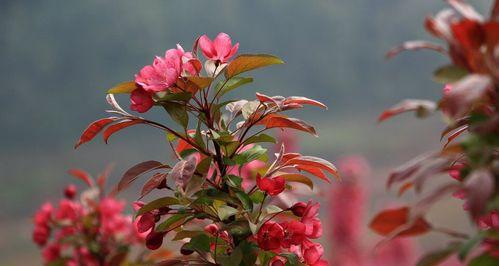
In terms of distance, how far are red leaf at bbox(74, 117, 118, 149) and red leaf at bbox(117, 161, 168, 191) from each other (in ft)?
0.23

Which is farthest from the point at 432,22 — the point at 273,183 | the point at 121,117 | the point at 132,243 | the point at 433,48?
the point at 132,243

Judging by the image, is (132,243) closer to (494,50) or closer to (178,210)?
(178,210)

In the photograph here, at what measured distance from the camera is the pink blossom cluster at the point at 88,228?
70.1 inches

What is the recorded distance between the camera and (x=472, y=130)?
714 millimetres

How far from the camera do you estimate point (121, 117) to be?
99 centimetres

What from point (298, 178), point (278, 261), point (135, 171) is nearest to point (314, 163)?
point (298, 178)

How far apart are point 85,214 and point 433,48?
125 cm

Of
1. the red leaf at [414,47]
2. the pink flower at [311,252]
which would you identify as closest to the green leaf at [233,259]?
the pink flower at [311,252]

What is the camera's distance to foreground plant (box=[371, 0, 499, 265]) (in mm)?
636

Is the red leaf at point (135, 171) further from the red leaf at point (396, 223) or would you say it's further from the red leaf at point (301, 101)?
the red leaf at point (396, 223)

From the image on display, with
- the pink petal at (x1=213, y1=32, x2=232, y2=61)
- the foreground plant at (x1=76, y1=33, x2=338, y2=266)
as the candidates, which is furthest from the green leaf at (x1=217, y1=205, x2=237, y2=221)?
the pink petal at (x1=213, y1=32, x2=232, y2=61)

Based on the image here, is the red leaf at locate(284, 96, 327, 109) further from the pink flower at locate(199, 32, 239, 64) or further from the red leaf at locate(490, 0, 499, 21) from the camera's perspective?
the red leaf at locate(490, 0, 499, 21)

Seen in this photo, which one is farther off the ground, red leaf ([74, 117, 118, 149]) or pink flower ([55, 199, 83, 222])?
pink flower ([55, 199, 83, 222])

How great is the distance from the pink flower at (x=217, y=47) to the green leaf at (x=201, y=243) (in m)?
0.24
